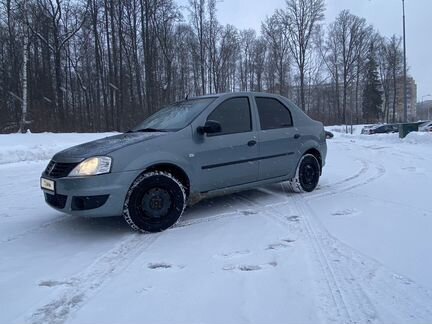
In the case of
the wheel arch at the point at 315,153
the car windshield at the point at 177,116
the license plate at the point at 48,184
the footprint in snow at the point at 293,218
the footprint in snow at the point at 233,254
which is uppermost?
the car windshield at the point at 177,116

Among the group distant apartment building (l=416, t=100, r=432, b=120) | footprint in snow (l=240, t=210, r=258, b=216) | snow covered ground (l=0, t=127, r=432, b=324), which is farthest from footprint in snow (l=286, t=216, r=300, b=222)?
distant apartment building (l=416, t=100, r=432, b=120)

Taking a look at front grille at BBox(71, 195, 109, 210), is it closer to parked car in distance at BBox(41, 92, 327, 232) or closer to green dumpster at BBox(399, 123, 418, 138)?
parked car in distance at BBox(41, 92, 327, 232)

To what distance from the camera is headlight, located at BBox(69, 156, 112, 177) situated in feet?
14.9

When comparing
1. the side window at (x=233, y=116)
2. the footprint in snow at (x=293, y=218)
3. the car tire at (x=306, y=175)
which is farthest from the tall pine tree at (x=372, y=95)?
the footprint in snow at (x=293, y=218)

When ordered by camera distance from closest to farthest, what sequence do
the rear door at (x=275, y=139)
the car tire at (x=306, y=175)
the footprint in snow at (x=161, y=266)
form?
the footprint in snow at (x=161, y=266) → the rear door at (x=275, y=139) → the car tire at (x=306, y=175)

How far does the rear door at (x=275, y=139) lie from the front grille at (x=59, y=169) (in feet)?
8.93

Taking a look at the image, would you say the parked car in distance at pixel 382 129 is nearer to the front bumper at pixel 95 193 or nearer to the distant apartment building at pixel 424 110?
the front bumper at pixel 95 193

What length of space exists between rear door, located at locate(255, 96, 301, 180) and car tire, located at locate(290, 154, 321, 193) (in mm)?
237

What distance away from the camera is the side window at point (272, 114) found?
20.5 ft

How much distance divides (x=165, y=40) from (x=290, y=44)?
77.6ft

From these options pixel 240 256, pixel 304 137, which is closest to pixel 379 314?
pixel 240 256

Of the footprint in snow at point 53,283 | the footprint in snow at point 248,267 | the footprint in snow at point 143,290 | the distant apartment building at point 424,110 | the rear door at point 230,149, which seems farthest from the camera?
the distant apartment building at point 424,110

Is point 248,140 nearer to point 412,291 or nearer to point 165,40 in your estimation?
point 412,291

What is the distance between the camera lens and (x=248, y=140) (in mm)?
5859
